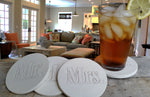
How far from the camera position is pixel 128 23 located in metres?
0.53

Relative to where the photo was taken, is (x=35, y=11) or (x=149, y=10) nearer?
(x=149, y=10)

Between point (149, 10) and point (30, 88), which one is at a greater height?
point (149, 10)

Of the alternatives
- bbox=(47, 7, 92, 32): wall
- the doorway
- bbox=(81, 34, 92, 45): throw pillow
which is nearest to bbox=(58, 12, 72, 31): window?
bbox=(47, 7, 92, 32): wall

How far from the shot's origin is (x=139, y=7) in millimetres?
546

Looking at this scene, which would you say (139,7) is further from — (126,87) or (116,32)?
(126,87)

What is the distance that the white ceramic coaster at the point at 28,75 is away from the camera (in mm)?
465

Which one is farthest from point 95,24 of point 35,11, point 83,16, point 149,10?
point 149,10

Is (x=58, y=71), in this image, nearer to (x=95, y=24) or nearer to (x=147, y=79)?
(x=147, y=79)

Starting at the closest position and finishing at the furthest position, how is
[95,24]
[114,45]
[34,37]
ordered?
[114,45] → [34,37] → [95,24]

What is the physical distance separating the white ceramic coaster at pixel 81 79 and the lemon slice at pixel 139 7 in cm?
25

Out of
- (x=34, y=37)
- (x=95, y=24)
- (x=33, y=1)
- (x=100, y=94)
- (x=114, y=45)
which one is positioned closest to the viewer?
(x=100, y=94)

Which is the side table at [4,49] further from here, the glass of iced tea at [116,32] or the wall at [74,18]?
the wall at [74,18]

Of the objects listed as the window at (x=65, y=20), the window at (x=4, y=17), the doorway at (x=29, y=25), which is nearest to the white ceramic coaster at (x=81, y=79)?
the window at (x=4, y=17)

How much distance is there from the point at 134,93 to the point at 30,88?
1.10ft
